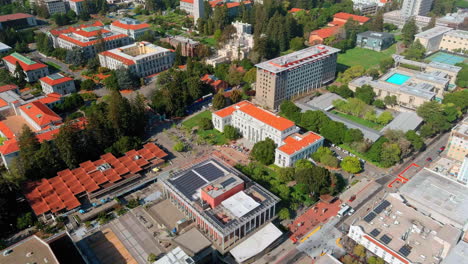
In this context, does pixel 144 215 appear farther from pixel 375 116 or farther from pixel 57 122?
pixel 375 116

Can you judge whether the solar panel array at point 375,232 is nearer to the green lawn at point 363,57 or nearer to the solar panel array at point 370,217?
the solar panel array at point 370,217

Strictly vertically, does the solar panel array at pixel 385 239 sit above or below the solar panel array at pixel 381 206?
below

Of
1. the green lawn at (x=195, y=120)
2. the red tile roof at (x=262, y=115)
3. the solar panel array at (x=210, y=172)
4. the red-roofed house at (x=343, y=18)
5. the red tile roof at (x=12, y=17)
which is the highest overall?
the red tile roof at (x=12, y=17)

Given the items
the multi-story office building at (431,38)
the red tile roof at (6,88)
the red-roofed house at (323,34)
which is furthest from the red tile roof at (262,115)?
the multi-story office building at (431,38)

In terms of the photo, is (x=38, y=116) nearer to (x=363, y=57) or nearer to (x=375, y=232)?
(x=375, y=232)

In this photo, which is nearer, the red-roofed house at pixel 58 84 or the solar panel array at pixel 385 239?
the solar panel array at pixel 385 239

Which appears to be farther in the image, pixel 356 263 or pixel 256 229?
pixel 256 229

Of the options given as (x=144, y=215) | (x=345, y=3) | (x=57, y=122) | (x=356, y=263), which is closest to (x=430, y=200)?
(x=356, y=263)
